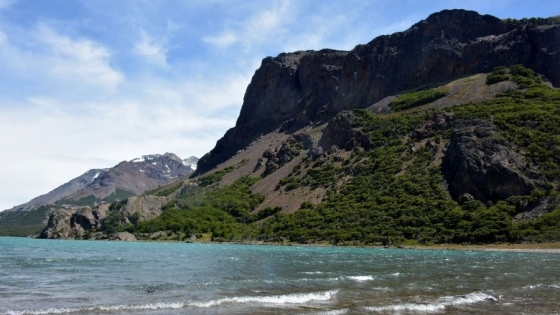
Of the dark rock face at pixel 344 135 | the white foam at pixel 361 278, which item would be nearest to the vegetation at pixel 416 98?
the dark rock face at pixel 344 135

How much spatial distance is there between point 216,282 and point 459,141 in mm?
95483

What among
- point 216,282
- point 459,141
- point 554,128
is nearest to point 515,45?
point 554,128

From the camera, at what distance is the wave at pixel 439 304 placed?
75.1 feet

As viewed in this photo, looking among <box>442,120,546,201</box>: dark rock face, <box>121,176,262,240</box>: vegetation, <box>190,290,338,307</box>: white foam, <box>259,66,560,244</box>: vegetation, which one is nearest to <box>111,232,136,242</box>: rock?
<box>121,176,262,240</box>: vegetation

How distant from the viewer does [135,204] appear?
188 metres

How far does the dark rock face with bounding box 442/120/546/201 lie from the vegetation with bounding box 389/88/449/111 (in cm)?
6211

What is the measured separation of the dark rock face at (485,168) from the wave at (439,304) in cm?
8024

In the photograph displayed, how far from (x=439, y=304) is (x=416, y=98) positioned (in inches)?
6668

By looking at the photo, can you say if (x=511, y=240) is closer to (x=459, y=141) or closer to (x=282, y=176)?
(x=459, y=141)

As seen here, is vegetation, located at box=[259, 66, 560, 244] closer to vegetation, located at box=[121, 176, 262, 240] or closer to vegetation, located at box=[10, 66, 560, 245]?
vegetation, located at box=[10, 66, 560, 245]

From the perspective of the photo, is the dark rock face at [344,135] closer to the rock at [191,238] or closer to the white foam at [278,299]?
the rock at [191,238]

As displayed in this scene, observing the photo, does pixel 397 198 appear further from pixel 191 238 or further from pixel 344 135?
pixel 191 238

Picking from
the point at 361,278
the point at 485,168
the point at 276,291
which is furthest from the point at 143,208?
the point at 276,291

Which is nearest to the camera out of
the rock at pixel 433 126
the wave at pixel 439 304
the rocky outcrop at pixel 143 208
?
the wave at pixel 439 304
